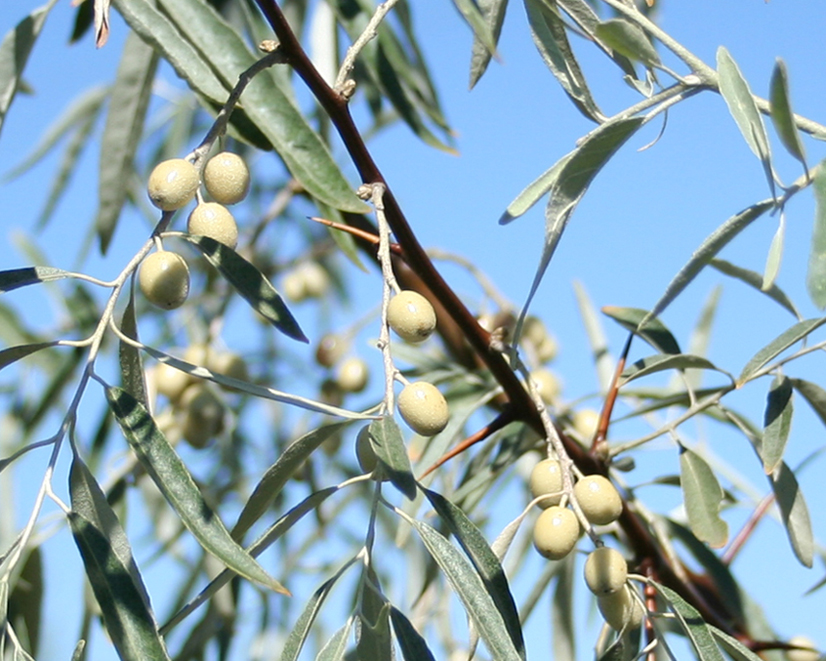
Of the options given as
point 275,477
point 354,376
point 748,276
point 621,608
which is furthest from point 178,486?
point 354,376

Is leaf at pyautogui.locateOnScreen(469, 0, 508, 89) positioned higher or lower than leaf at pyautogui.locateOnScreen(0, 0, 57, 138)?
lower

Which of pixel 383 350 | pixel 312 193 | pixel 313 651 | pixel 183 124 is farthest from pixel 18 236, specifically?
pixel 383 350

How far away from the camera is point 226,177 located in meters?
0.61

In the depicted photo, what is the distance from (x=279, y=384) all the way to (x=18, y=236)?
541mm

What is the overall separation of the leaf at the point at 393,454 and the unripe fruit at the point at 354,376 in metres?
0.86

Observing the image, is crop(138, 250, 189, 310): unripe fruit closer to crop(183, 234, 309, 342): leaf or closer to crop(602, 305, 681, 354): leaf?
crop(183, 234, 309, 342): leaf

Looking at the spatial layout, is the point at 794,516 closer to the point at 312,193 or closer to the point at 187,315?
the point at 312,193

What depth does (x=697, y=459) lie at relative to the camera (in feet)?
2.41

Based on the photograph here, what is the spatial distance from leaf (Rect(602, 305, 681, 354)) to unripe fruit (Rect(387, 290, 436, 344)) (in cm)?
30

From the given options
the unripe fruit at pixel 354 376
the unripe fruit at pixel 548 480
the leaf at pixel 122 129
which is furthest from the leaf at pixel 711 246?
the unripe fruit at pixel 354 376

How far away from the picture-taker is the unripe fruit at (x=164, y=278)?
0.58 m

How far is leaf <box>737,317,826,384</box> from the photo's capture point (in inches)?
26.2

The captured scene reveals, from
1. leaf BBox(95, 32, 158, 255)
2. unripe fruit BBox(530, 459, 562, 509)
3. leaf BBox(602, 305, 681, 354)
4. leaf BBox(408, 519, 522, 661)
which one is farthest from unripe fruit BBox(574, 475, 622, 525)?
leaf BBox(95, 32, 158, 255)

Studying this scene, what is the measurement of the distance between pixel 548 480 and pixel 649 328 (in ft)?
0.78
